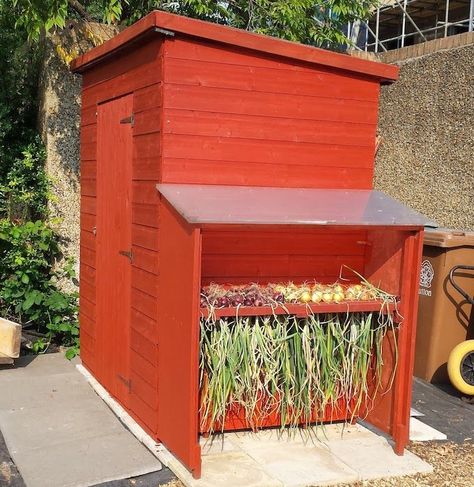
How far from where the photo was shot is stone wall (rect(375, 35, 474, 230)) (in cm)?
642

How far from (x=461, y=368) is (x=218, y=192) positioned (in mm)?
2667

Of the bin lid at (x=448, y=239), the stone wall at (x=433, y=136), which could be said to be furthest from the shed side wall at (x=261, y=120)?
the stone wall at (x=433, y=136)

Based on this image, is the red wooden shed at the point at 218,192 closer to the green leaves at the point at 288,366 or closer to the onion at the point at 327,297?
the green leaves at the point at 288,366

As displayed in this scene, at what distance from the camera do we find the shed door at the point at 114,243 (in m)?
4.28

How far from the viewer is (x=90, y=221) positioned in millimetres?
5051

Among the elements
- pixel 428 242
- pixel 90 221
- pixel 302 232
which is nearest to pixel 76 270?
pixel 90 221

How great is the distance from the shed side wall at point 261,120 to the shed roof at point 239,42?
0.21ft

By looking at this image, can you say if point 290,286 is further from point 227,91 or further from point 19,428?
point 19,428

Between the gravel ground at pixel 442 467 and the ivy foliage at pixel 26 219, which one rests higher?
the ivy foliage at pixel 26 219

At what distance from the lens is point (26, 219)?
6406 millimetres

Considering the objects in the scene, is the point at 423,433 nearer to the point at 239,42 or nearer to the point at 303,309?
the point at 303,309

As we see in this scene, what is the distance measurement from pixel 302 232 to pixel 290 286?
0.44m

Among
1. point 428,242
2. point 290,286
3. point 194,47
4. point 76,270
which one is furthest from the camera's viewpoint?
point 76,270

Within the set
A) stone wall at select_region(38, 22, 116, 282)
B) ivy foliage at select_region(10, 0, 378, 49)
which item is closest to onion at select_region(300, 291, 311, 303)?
stone wall at select_region(38, 22, 116, 282)
